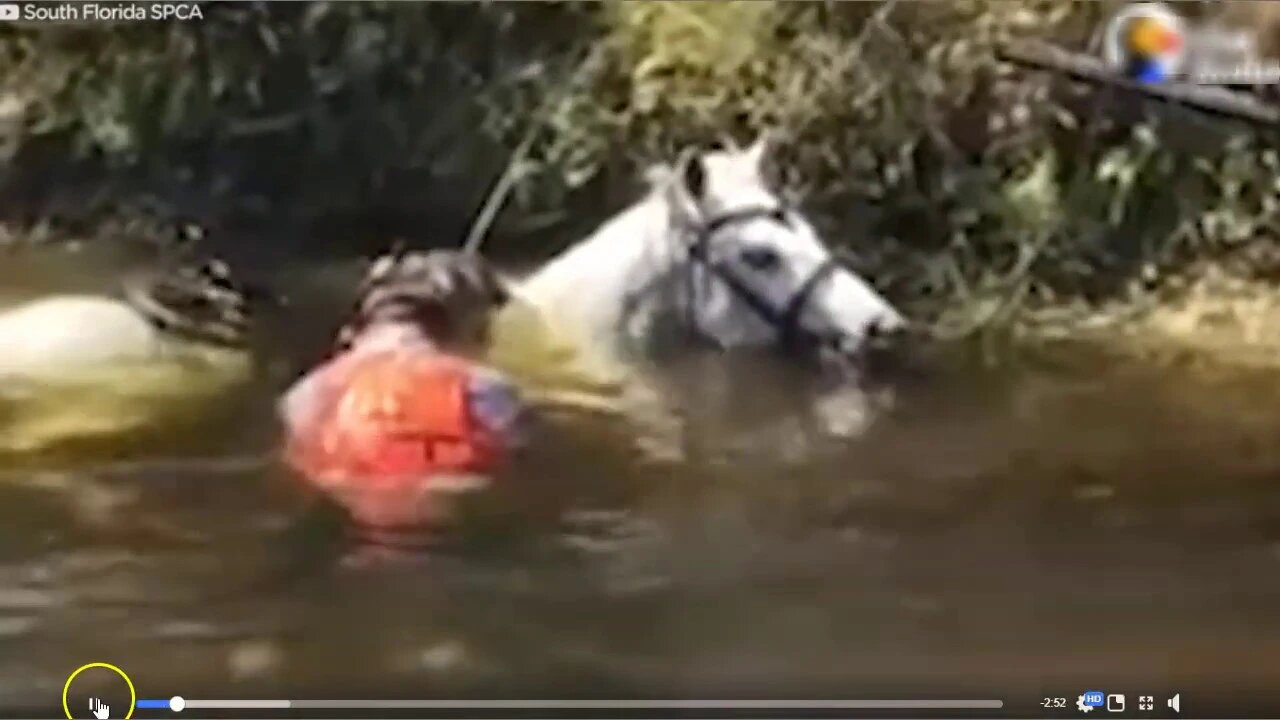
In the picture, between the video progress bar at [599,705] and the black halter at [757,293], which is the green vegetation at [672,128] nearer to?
the black halter at [757,293]

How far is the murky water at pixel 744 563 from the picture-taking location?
1.14 m

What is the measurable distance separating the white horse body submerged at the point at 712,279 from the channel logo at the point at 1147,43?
0.25 meters

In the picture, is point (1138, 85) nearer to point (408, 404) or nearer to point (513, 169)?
point (513, 169)

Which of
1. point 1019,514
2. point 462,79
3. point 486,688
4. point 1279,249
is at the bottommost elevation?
point 486,688

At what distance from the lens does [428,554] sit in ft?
3.77

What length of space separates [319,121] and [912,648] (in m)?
0.58

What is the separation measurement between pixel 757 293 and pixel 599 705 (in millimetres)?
318

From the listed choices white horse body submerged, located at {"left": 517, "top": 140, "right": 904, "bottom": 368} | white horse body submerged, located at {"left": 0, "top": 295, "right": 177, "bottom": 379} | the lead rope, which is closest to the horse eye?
white horse body submerged, located at {"left": 517, "top": 140, "right": 904, "bottom": 368}

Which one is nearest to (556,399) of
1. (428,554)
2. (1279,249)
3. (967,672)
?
(428,554)

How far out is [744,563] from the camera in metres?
1.15

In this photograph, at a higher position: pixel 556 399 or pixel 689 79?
pixel 689 79

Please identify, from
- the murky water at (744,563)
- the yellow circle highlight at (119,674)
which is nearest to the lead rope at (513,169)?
the murky water at (744,563)

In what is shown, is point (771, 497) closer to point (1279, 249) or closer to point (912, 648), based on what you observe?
point (912, 648)

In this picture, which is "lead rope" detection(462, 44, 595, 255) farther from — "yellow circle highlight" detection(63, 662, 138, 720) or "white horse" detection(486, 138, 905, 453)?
"yellow circle highlight" detection(63, 662, 138, 720)
